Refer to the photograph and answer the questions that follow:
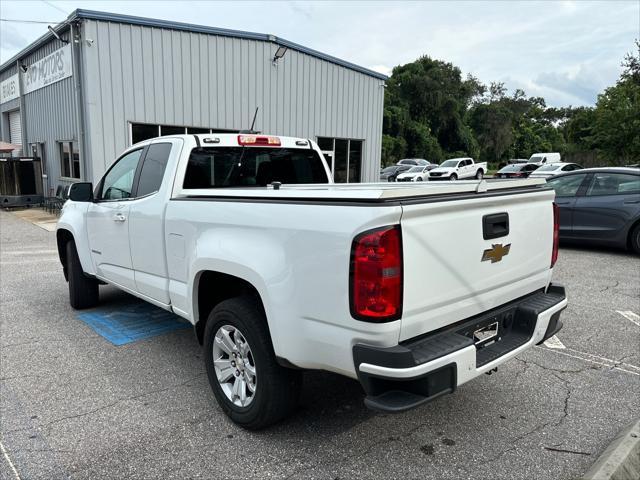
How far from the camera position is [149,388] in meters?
3.68

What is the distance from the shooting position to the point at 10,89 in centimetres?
2119

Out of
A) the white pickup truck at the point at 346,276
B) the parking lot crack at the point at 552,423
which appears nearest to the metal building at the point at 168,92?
the white pickup truck at the point at 346,276

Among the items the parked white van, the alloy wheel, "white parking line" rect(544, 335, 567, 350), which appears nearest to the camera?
the alloy wheel

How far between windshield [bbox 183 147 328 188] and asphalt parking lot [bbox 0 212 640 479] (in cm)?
154

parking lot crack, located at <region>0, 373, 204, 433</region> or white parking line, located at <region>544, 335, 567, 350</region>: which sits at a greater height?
white parking line, located at <region>544, 335, 567, 350</region>

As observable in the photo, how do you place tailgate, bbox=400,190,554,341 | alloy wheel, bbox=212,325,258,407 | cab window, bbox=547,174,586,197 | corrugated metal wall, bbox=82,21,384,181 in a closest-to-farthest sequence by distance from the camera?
1. tailgate, bbox=400,190,554,341
2. alloy wheel, bbox=212,325,258,407
3. cab window, bbox=547,174,586,197
4. corrugated metal wall, bbox=82,21,384,181

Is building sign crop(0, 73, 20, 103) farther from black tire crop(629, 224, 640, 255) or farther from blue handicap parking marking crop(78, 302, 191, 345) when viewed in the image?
black tire crop(629, 224, 640, 255)

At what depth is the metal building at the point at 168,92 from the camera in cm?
1391

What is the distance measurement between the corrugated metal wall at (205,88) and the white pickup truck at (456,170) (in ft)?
39.7

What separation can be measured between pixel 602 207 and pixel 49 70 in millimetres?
16727

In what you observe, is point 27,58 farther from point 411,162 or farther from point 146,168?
point 411,162

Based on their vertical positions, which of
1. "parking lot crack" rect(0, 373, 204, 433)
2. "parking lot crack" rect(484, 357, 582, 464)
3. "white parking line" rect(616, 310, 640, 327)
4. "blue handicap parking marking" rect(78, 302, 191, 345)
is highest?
"white parking line" rect(616, 310, 640, 327)

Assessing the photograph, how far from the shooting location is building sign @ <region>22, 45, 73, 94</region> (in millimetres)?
14988

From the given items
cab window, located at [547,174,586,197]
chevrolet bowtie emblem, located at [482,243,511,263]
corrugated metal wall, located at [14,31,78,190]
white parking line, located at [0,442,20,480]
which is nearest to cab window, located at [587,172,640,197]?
cab window, located at [547,174,586,197]
